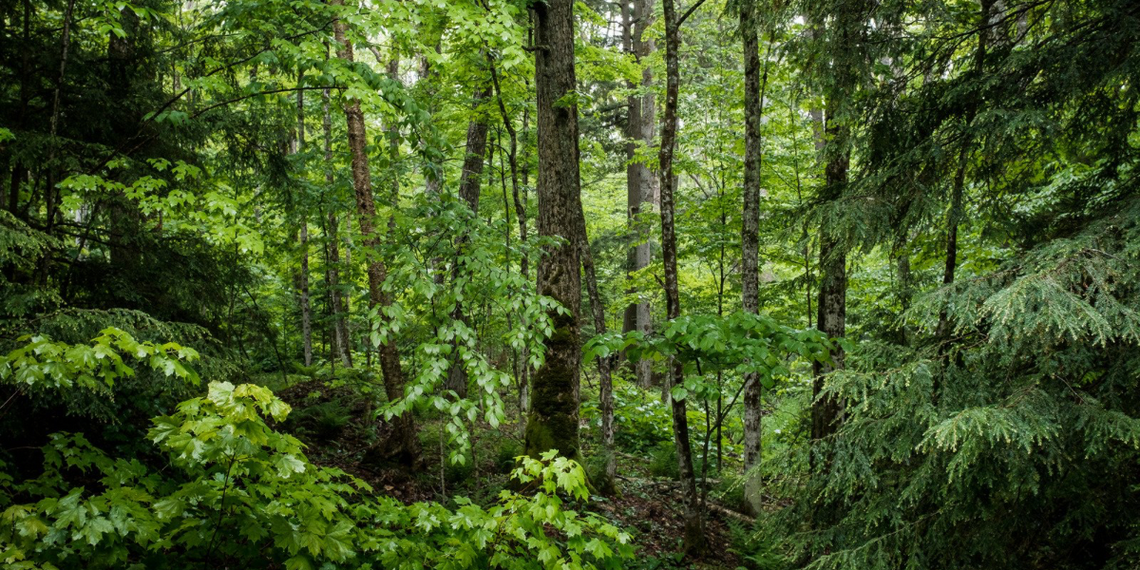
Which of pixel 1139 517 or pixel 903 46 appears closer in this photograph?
pixel 1139 517

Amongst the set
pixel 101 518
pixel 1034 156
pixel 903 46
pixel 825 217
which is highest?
pixel 903 46

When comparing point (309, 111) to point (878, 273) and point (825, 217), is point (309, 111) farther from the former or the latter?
point (878, 273)

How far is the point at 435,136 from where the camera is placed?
16.1 feet

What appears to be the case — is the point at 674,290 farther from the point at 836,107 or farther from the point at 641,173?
the point at 641,173

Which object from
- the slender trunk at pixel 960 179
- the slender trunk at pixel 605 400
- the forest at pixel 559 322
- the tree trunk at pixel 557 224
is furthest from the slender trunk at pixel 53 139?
the slender trunk at pixel 960 179

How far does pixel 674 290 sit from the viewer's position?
224 inches

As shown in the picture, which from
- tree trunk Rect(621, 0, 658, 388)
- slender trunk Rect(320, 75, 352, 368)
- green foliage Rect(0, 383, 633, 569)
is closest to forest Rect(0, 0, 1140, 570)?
green foliage Rect(0, 383, 633, 569)

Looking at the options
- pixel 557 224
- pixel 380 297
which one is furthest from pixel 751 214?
pixel 380 297

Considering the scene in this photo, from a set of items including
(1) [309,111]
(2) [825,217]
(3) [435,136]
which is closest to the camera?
(2) [825,217]

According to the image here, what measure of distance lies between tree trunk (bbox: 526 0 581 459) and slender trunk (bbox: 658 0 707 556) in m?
1.07

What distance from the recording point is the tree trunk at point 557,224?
20.4 ft

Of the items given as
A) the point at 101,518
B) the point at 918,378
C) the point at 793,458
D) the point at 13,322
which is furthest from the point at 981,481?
the point at 13,322

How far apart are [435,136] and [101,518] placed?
3453mm

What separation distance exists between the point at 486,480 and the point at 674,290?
129 inches
